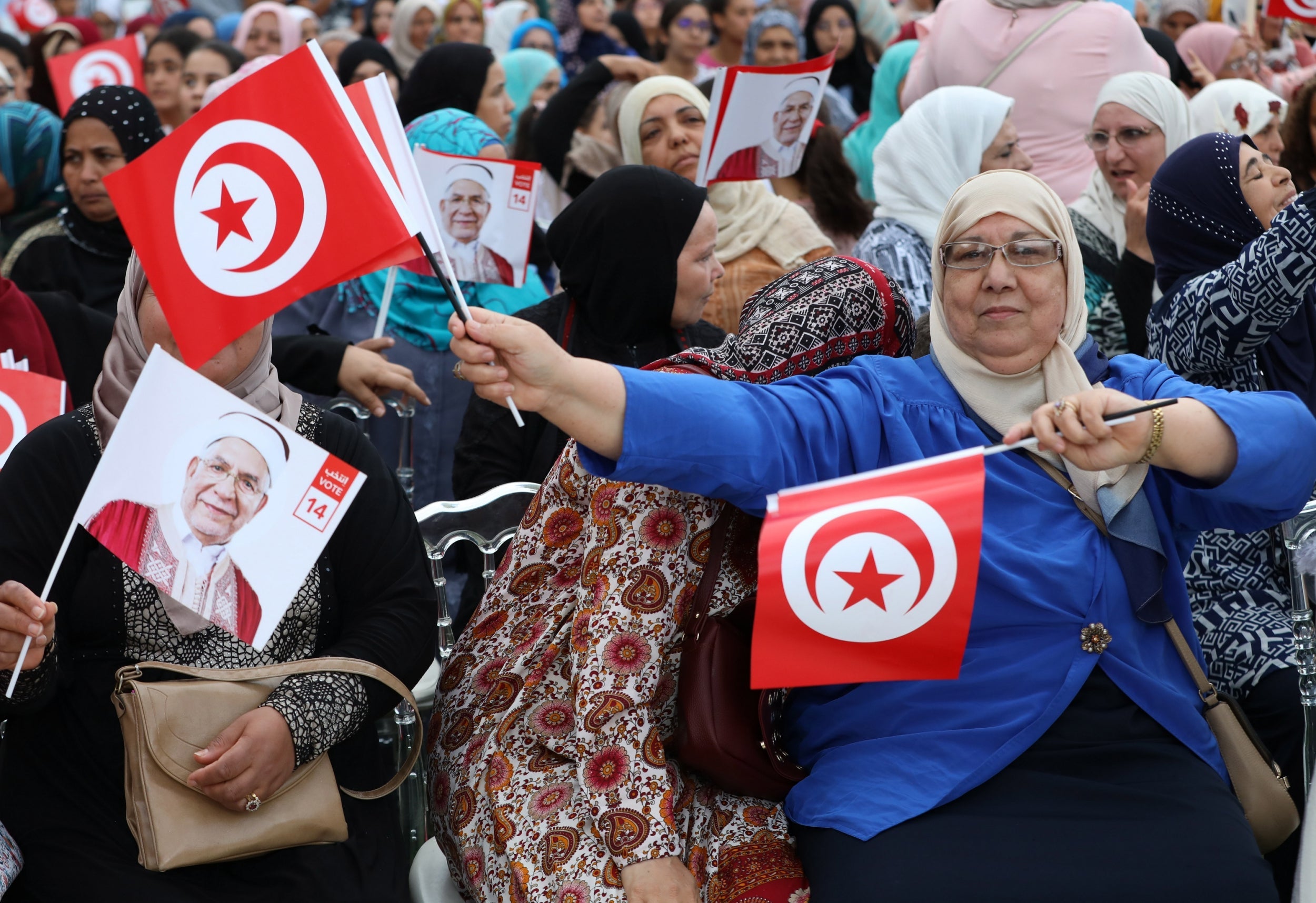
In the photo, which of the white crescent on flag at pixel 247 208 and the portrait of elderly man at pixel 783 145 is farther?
the portrait of elderly man at pixel 783 145

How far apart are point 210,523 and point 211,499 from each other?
0.04 metres

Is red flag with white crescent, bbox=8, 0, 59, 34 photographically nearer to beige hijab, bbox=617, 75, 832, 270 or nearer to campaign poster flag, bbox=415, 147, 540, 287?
beige hijab, bbox=617, 75, 832, 270

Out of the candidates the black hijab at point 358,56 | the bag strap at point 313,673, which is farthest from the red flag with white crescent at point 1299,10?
the black hijab at point 358,56

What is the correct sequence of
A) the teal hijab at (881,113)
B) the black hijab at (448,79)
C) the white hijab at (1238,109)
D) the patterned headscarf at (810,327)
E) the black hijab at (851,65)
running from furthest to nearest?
the black hijab at (851,65) → the teal hijab at (881,113) → the black hijab at (448,79) → the white hijab at (1238,109) → the patterned headscarf at (810,327)

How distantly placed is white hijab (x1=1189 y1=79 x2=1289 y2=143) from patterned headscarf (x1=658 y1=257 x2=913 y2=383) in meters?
2.52

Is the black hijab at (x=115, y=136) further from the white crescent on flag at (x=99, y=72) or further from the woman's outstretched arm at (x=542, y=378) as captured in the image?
the woman's outstretched arm at (x=542, y=378)

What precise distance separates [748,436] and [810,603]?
0.30 m

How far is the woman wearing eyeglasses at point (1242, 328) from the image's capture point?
9.34 ft

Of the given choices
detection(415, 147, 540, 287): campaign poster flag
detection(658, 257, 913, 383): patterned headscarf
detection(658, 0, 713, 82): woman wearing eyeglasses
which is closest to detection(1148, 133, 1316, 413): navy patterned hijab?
detection(658, 257, 913, 383): patterned headscarf

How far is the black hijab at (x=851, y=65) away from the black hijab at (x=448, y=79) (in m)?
3.53

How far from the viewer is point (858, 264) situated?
8.36 feet

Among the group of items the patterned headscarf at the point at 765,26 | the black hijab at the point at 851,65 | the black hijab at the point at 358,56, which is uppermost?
the black hijab at the point at 358,56

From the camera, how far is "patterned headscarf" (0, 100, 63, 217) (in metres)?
5.92

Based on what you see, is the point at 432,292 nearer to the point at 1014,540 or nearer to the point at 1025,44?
the point at 1025,44
